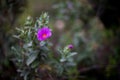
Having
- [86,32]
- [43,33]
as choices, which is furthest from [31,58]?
[86,32]

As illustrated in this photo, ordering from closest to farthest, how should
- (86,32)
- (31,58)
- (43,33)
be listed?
1. (43,33)
2. (31,58)
3. (86,32)

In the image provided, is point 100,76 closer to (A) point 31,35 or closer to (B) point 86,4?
(B) point 86,4

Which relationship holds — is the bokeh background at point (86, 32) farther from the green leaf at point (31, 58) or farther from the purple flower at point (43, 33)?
the purple flower at point (43, 33)

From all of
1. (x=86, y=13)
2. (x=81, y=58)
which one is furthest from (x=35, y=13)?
(x=81, y=58)

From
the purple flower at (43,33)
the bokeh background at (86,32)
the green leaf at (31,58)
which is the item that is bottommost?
the green leaf at (31,58)

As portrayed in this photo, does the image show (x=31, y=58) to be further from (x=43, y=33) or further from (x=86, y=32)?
(x=86, y=32)

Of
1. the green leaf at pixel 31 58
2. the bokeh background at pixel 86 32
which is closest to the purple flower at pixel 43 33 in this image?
the green leaf at pixel 31 58

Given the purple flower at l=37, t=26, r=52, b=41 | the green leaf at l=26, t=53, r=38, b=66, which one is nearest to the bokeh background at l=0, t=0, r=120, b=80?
the green leaf at l=26, t=53, r=38, b=66

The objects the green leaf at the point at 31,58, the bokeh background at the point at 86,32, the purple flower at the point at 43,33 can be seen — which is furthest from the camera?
the bokeh background at the point at 86,32
